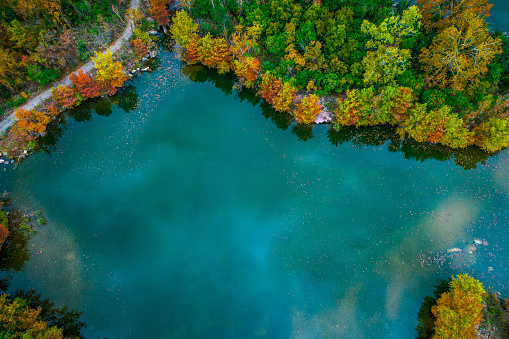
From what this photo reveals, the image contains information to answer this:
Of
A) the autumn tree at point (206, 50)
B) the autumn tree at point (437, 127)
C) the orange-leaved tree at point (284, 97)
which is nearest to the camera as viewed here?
the autumn tree at point (437, 127)

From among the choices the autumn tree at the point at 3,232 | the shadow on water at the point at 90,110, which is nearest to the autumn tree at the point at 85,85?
the shadow on water at the point at 90,110

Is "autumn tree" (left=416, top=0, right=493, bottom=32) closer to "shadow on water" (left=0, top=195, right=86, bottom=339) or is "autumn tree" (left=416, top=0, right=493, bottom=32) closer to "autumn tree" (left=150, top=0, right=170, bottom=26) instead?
"autumn tree" (left=150, top=0, right=170, bottom=26)

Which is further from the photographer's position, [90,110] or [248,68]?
Answer: [90,110]

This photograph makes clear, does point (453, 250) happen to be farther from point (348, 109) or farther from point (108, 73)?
point (108, 73)

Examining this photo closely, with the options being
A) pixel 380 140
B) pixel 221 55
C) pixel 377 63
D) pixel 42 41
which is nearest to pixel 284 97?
pixel 221 55

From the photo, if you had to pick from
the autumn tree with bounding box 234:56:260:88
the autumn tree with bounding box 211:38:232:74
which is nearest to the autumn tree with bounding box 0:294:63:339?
the autumn tree with bounding box 234:56:260:88

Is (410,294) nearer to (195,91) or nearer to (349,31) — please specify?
(349,31)

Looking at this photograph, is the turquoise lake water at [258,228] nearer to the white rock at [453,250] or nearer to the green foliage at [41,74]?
the white rock at [453,250]
